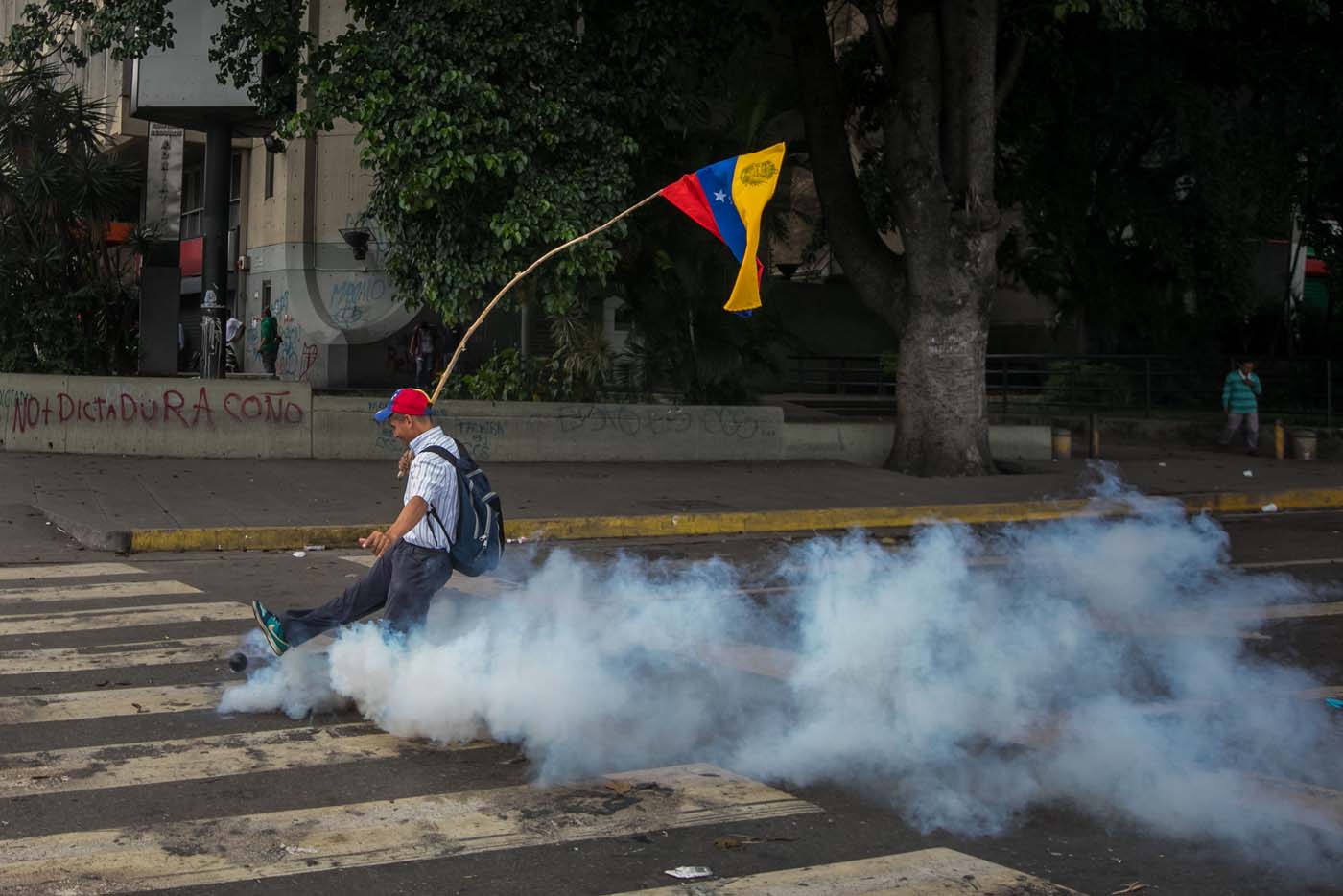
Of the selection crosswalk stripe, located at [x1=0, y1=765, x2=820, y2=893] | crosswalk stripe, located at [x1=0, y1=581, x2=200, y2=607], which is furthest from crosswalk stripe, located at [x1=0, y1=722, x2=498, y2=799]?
crosswalk stripe, located at [x1=0, y1=581, x2=200, y2=607]

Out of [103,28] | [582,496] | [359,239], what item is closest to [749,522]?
[582,496]

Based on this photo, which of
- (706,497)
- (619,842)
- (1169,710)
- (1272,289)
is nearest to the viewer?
(619,842)

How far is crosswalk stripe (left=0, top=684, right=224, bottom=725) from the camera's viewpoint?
20.9 ft

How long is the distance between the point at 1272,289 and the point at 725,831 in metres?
30.5

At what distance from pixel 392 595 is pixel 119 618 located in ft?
10.2

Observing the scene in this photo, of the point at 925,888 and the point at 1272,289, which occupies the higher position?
the point at 1272,289

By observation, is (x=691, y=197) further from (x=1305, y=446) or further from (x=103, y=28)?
(x=1305, y=446)

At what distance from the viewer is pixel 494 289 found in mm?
19094

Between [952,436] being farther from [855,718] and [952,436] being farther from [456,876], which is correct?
[456,876]

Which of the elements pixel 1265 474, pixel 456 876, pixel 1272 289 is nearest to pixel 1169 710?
pixel 456 876

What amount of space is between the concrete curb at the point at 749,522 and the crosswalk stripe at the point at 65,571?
0.98m

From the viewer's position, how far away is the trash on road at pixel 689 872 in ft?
14.8

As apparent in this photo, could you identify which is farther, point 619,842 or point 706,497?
point 706,497

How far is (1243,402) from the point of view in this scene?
2111 cm
